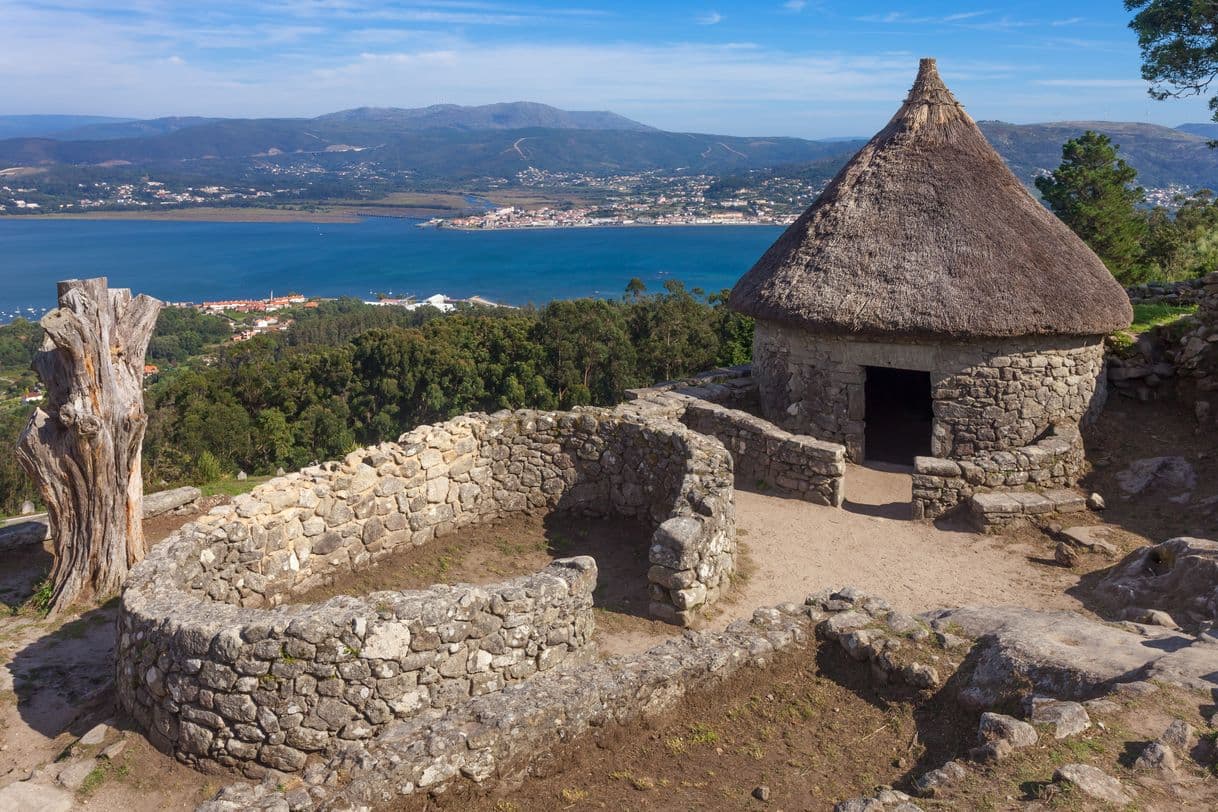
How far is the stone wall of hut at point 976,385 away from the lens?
13.1m

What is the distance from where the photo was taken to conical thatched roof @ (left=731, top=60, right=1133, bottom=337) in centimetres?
1290

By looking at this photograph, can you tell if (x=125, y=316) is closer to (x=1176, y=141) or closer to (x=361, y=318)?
(x=361, y=318)

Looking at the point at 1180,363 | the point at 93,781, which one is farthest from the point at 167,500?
the point at 1180,363

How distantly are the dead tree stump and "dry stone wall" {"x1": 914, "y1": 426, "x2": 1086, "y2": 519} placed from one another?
9798mm

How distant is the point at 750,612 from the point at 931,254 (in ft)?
24.2

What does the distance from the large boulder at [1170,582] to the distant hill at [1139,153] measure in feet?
333

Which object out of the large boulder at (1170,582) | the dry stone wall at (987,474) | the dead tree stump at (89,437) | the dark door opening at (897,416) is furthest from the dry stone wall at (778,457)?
the dead tree stump at (89,437)

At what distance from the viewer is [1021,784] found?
4500 millimetres

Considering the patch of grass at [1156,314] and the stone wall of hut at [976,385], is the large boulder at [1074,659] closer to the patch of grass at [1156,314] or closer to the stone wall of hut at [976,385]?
the stone wall of hut at [976,385]

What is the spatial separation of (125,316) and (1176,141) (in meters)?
154

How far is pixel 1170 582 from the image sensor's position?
27.6ft

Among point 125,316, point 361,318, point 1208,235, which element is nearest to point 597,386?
point 1208,235

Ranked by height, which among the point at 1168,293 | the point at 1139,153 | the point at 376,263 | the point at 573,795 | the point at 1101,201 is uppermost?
the point at 1139,153

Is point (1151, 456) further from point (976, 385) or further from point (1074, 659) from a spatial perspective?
point (1074, 659)
